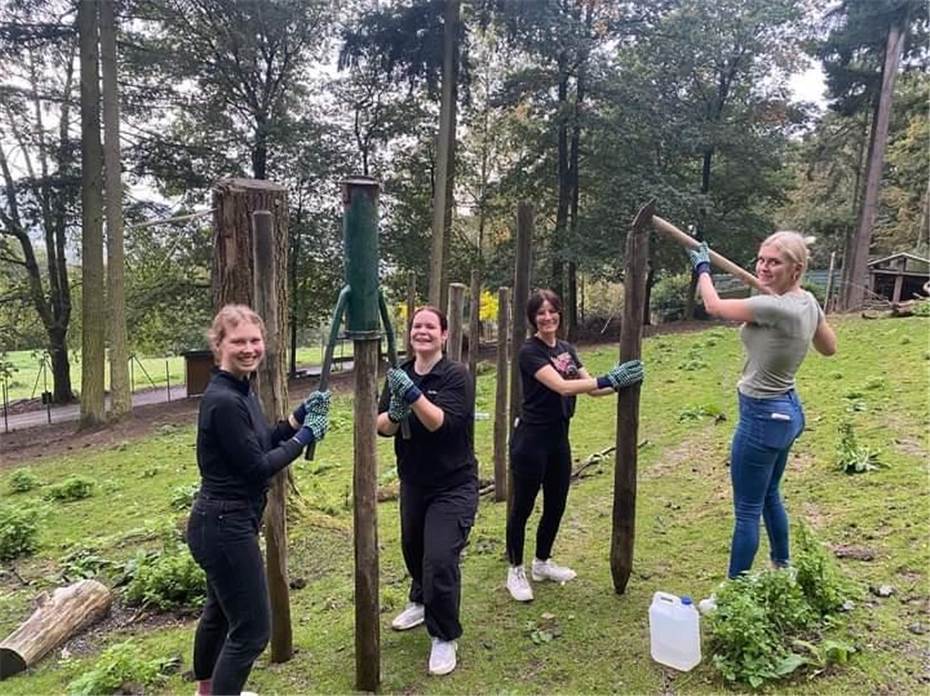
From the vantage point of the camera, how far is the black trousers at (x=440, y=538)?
2.85 meters

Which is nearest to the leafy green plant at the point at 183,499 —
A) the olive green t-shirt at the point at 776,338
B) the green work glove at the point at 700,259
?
the green work glove at the point at 700,259

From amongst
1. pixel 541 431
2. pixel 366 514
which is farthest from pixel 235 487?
pixel 541 431

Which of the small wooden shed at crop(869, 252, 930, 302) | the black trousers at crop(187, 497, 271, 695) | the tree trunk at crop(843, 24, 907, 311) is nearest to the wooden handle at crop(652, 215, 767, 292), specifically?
the black trousers at crop(187, 497, 271, 695)

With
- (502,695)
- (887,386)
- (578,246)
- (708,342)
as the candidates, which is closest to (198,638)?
(502,695)

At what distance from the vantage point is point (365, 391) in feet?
8.84

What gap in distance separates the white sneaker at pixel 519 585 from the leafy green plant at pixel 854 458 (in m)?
2.77

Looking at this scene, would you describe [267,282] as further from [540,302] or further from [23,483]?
[23,483]

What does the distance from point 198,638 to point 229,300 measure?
2.00 m

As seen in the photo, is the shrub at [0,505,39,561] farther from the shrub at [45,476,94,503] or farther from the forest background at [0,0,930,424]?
the forest background at [0,0,930,424]

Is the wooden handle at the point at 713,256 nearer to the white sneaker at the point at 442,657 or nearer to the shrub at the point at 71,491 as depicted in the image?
the white sneaker at the point at 442,657

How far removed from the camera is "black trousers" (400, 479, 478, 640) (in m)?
2.85

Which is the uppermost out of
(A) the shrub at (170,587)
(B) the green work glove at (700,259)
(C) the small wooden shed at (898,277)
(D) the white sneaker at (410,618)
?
(C) the small wooden shed at (898,277)

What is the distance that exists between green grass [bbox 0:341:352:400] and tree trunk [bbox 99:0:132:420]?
105 inches

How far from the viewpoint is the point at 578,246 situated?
17656mm
